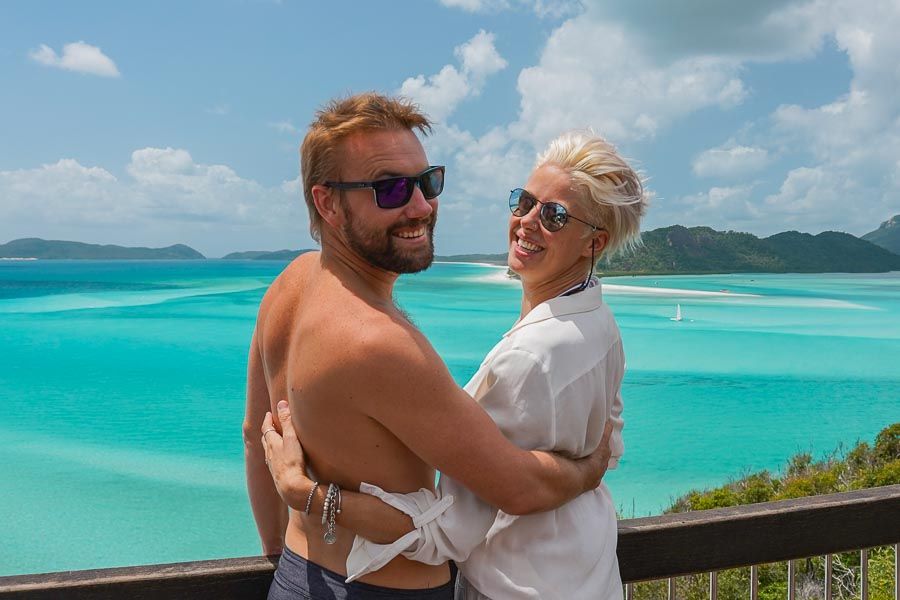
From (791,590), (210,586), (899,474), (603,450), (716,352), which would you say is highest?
(603,450)

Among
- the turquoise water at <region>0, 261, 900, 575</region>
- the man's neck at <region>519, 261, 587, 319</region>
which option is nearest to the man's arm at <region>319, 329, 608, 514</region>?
the man's neck at <region>519, 261, 587, 319</region>

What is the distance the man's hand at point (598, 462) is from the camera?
5.26 feet

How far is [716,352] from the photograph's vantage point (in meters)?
42.6

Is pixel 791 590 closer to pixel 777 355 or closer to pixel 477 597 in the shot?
pixel 477 597

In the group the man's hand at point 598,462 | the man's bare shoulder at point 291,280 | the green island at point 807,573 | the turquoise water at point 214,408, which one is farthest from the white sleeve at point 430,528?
the turquoise water at point 214,408

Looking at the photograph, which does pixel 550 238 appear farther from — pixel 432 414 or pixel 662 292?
pixel 662 292

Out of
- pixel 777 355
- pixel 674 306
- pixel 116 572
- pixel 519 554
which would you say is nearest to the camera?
pixel 519 554

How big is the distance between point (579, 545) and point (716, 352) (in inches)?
1713

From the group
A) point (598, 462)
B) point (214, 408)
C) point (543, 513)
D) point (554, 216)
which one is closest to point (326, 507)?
point (543, 513)

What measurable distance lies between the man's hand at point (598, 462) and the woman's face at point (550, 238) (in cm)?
38

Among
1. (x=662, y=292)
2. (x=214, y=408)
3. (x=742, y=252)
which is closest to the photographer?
(x=214, y=408)

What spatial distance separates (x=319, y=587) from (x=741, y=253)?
124m

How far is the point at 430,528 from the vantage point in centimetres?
147

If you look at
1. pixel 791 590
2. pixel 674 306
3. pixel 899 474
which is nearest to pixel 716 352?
pixel 674 306
